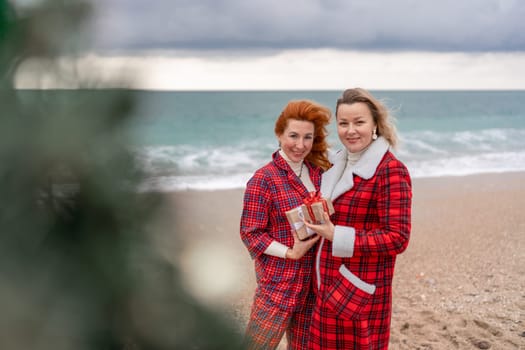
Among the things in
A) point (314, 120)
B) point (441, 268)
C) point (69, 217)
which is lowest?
point (441, 268)

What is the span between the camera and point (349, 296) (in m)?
2.70

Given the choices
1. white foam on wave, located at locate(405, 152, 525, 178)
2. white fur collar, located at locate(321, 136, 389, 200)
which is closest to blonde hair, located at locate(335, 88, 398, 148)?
white fur collar, located at locate(321, 136, 389, 200)

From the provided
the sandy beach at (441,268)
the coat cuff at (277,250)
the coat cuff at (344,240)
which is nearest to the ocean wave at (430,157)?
the sandy beach at (441,268)

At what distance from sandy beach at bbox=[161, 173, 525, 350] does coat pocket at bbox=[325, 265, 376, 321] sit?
18.5 inches

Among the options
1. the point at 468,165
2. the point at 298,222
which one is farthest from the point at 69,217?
the point at 468,165

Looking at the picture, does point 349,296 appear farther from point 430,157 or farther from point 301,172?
point 430,157

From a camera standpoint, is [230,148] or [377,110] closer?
[377,110]

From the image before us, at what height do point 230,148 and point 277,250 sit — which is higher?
point 230,148

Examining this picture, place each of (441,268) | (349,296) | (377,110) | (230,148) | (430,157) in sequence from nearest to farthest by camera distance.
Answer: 1. (349,296)
2. (377,110)
3. (441,268)
4. (430,157)
5. (230,148)

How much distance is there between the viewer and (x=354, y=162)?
9.29ft

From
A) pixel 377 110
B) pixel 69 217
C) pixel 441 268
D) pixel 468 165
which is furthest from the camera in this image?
pixel 468 165

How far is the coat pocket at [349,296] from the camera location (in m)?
2.70

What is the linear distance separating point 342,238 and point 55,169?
2294mm

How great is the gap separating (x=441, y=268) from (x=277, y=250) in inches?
213
